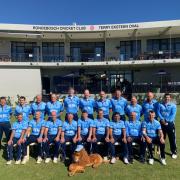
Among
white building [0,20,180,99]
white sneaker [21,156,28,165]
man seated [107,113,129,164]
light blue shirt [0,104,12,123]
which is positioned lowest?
white sneaker [21,156,28,165]

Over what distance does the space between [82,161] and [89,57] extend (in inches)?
936

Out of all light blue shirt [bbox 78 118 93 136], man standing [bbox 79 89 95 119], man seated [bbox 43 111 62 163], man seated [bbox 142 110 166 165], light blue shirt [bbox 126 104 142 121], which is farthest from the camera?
man standing [bbox 79 89 95 119]

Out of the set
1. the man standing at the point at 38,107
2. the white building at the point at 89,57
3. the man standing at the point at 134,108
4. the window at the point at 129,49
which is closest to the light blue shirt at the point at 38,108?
the man standing at the point at 38,107

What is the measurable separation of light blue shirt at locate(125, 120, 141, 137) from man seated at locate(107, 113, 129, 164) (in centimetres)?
13

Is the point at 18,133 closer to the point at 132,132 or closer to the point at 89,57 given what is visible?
the point at 132,132

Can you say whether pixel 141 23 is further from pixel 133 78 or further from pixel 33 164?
pixel 33 164

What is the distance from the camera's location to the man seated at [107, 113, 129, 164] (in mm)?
8508

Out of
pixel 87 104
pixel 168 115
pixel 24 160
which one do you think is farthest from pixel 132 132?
pixel 24 160

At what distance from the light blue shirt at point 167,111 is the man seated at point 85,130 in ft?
6.51

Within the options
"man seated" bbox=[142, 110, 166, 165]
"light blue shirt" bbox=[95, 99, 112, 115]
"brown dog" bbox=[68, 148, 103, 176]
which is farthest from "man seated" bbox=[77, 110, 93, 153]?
"man seated" bbox=[142, 110, 166, 165]

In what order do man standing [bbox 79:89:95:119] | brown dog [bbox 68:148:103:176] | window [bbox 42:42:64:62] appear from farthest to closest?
window [bbox 42:42:64:62]
man standing [bbox 79:89:95:119]
brown dog [bbox 68:148:103:176]

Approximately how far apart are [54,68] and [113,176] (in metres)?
24.3

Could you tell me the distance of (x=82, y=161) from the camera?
314 inches

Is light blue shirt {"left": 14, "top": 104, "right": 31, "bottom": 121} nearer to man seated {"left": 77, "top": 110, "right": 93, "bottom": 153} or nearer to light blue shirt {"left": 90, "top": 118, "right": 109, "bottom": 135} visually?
man seated {"left": 77, "top": 110, "right": 93, "bottom": 153}
